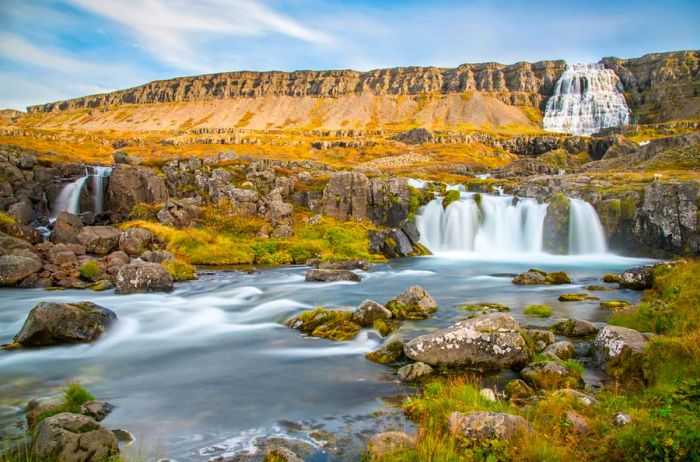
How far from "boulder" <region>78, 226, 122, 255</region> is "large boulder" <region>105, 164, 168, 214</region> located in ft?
29.4

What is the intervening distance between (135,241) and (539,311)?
24.6 meters

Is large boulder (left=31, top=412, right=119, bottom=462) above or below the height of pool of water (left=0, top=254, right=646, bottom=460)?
above

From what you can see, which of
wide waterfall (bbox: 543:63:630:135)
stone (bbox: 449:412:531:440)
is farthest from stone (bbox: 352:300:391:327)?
wide waterfall (bbox: 543:63:630:135)

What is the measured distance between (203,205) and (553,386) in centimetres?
3405

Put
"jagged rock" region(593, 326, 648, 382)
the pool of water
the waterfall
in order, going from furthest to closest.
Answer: the waterfall < "jagged rock" region(593, 326, 648, 382) < the pool of water

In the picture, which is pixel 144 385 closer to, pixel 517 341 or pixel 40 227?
pixel 517 341

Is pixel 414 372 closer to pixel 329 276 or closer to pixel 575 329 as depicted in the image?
pixel 575 329

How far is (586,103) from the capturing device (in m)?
161

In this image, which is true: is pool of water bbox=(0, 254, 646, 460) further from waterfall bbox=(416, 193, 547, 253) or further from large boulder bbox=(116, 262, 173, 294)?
waterfall bbox=(416, 193, 547, 253)

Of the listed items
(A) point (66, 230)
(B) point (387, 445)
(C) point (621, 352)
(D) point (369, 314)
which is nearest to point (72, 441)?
(B) point (387, 445)

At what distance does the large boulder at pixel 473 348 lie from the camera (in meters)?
11.3

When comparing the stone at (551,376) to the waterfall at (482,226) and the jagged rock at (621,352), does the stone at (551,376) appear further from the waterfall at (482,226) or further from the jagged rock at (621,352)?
the waterfall at (482,226)

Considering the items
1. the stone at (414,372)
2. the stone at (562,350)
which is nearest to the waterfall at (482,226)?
the stone at (562,350)

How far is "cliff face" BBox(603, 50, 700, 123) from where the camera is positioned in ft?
445
